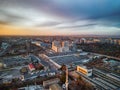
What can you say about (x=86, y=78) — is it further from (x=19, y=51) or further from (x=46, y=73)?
(x=19, y=51)

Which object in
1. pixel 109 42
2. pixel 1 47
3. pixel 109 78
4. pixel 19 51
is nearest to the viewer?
pixel 109 78

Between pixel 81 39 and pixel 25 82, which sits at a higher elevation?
pixel 81 39

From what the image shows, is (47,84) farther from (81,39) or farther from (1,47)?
(81,39)

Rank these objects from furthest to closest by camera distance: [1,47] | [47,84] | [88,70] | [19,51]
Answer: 1. [19,51]
2. [1,47]
3. [88,70]
4. [47,84]

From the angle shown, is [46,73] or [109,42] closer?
[46,73]

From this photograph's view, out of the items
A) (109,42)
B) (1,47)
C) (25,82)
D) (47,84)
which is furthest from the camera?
(109,42)

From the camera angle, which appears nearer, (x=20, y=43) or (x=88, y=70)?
(x=88, y=70)

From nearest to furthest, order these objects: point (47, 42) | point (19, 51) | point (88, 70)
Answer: point (88, 70) → point (19, 51) → point (47, 42)

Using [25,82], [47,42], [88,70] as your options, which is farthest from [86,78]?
[47,42]

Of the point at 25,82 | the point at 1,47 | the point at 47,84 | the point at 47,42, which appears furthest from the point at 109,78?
the point at 47,42
